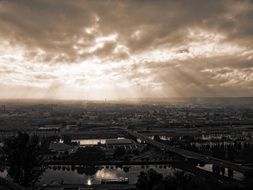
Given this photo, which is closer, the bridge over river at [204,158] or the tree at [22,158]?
the tree at [22,158]

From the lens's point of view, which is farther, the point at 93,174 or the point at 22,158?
the point at 93,174

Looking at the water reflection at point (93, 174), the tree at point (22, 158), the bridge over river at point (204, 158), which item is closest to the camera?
the tree at point (22, 158)

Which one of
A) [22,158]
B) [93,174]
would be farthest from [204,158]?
[22,158]

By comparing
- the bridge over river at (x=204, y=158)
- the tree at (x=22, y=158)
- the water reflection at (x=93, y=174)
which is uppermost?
the tree at (x=22, y=158)

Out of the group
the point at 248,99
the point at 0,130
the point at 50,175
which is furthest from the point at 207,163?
the point at 248,99

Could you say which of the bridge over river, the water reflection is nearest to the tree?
the water reflection

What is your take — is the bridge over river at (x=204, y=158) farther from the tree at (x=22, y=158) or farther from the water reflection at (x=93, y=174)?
the tree at (x=22, y=158)

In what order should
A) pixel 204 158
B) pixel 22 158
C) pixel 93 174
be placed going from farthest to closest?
pixel 204 158 → pixel 93 174 → pixel 22 158

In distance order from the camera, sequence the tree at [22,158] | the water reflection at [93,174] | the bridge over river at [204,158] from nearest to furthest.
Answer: the tree at [22,158]
the water reflection at [93,174]
the bridge over river at [204,158]

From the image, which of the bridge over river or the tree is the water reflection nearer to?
the bridge over river

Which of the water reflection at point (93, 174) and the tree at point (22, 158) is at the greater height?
the tree at point (22, 158)

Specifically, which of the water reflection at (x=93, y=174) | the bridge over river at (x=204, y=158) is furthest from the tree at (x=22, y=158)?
the bridge over river at (x=204, y=158)

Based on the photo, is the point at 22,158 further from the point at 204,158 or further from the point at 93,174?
the point at 204,158
